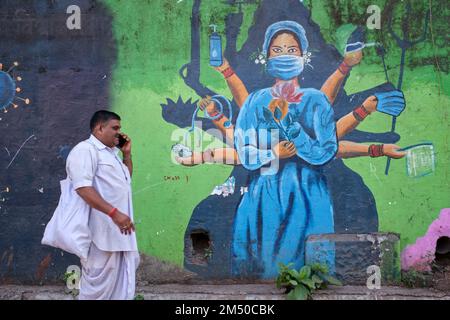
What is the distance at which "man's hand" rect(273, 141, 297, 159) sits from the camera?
19.0 ft

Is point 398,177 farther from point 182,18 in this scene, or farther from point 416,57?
point 182,18

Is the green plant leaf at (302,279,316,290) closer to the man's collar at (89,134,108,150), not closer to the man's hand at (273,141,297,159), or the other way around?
the man's hand at (273,141,297,159)

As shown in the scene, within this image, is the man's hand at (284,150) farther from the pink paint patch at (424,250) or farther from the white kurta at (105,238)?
the white kurta at (105,238)

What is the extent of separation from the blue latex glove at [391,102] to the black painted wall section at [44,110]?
2959 mm

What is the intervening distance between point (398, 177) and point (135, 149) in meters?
2.87

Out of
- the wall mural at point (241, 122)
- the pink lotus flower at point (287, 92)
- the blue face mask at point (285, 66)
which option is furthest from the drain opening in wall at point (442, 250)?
the blue face mask at point (285, 66)

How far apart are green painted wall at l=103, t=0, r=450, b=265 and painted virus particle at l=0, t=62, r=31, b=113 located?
1.10m

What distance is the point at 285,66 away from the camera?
19.2 feet

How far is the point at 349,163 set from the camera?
A: 5.78 meters

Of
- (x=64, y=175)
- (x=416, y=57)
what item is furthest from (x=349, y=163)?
(x=64, y=175)

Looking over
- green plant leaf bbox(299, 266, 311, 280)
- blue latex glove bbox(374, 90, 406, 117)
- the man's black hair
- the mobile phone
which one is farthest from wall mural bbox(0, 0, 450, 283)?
the man's black hair

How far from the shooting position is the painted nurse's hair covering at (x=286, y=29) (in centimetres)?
585

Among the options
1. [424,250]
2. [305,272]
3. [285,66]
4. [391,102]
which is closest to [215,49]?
[285,66]

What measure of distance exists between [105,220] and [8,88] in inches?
112
